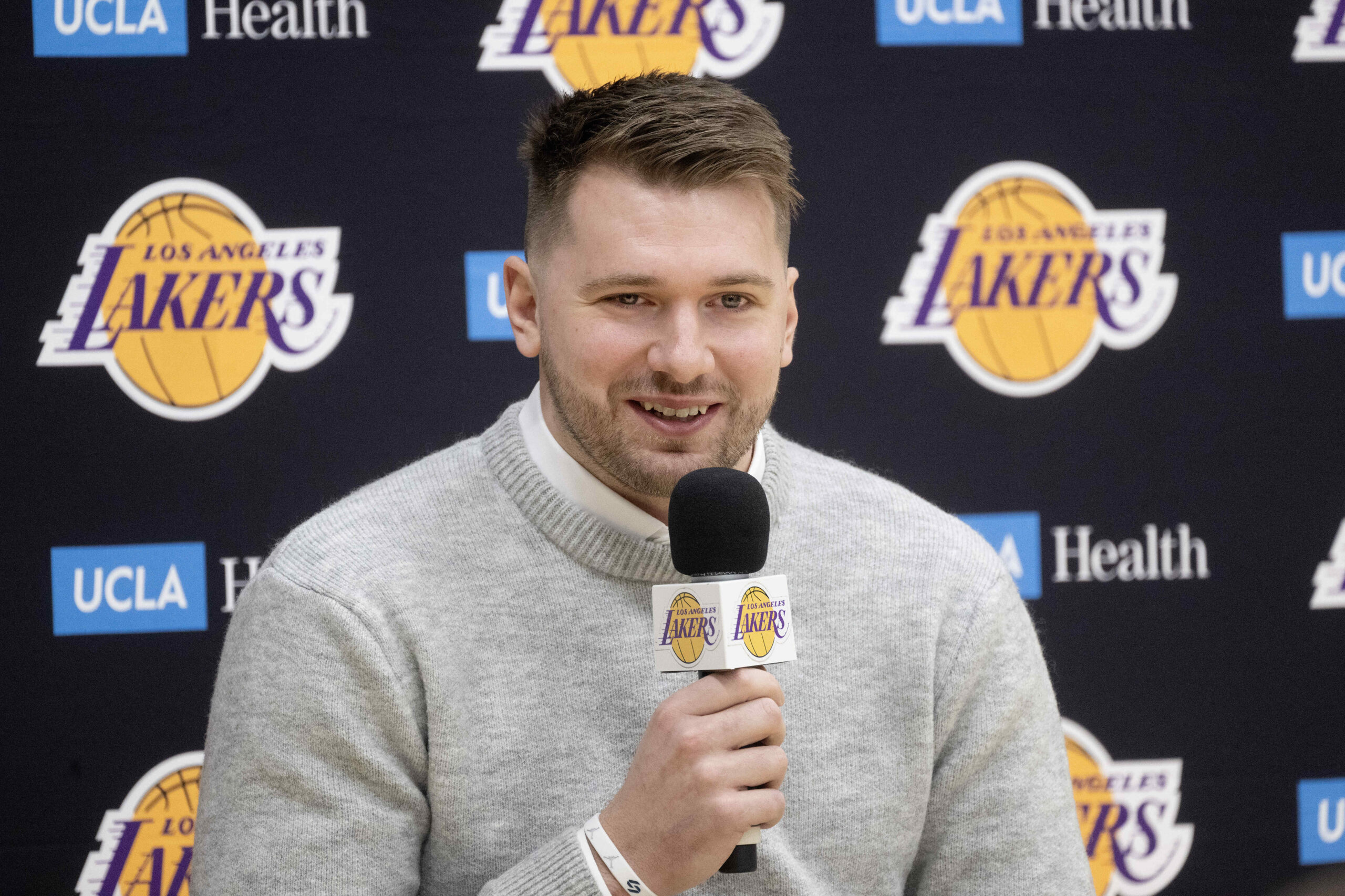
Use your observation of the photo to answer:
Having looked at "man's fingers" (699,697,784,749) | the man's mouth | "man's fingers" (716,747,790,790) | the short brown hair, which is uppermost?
the short brown hair

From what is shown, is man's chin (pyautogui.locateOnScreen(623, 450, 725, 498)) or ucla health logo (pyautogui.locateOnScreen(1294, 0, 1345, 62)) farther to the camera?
ucla health logo (pyautogui.locateOnScreen(1294, 0, 1345, 62))

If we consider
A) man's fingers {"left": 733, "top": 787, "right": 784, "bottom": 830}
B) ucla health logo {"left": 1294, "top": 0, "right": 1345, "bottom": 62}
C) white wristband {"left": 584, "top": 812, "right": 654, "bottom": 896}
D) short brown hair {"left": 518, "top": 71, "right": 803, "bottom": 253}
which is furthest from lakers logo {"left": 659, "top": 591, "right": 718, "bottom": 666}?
ucla health logo {"left": 1294, "top": 0, "right": 1345, "bottom": 62}

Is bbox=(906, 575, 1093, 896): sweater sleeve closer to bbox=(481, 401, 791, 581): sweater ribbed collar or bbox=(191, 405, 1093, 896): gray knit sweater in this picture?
bbox=(191, 405, 1093, 896): gray knit sweater

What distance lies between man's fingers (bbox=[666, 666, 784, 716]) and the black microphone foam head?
76 millimetres

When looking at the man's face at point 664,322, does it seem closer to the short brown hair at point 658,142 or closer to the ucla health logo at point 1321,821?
the short brown hair at point 658,142

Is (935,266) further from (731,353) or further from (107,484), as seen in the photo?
(107,484)

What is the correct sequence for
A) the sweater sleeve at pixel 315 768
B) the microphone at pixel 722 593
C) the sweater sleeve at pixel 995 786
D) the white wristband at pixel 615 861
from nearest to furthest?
the microphone at pixel 722 593
the white wristband at pixel 615 861
the sweater sleeve at pixel 315 768
the sweater sleeve at pixel 995 786

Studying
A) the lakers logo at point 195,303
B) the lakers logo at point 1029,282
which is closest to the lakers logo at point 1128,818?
the lakers logo at point 1029,282

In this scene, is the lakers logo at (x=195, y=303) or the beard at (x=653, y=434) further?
the lakers logo at (x=195, y=303)

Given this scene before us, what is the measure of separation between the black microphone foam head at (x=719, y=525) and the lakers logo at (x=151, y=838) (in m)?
1.21

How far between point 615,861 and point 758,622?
0.27m

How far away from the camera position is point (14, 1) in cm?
175

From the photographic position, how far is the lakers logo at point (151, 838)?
178cm

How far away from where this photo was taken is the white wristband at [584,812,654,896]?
3.14 feet
